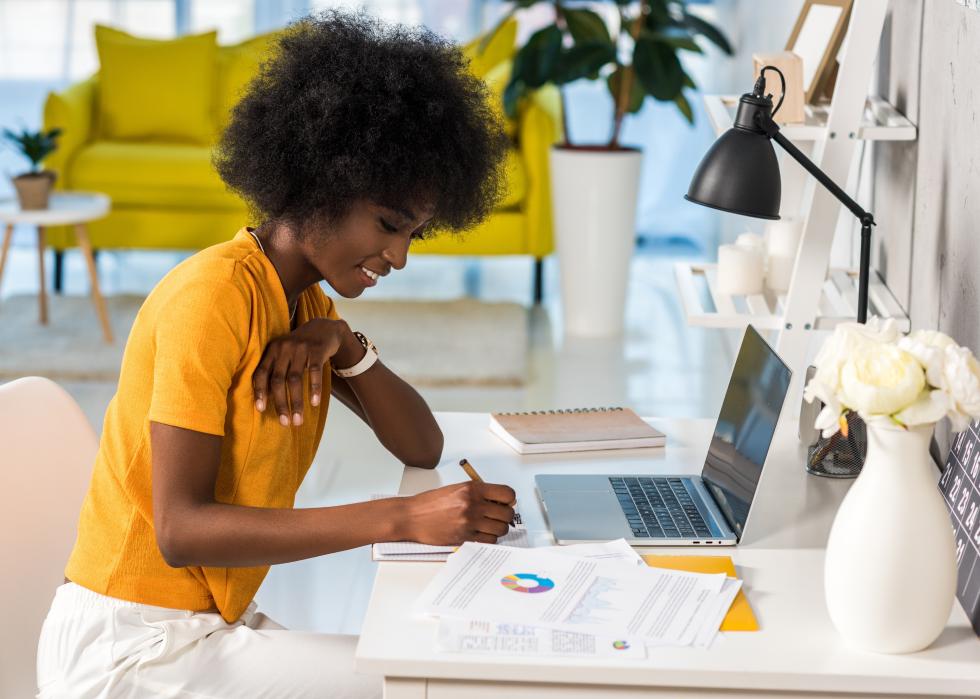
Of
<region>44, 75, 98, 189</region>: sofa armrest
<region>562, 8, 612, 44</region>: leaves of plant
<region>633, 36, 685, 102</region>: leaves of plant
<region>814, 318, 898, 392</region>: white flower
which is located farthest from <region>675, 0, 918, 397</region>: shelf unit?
<region>44, 75, 98, 189</region>: sofa armrest

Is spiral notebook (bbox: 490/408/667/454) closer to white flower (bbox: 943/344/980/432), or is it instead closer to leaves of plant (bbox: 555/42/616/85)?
white flower (bbox: 943/344/980/432)

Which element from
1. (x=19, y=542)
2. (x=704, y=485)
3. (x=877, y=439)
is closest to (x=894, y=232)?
(x=704, y=485)

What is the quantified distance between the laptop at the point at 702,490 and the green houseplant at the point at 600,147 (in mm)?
2612

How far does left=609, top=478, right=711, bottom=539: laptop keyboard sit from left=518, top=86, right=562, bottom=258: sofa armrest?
2.99 meters

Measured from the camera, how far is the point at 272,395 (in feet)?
4.58

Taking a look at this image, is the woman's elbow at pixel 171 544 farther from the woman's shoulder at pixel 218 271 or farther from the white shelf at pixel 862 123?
the white shelf at pixel 862 123

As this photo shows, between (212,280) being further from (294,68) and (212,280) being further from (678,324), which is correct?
(678,324)

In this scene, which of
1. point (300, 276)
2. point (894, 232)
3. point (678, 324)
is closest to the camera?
point (300, 276)

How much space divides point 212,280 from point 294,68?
285 mm

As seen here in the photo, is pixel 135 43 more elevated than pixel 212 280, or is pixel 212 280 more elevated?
pixel 135 43

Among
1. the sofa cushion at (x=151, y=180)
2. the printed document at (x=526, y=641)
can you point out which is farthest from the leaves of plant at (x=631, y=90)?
the printed document at (x=526, y=641)

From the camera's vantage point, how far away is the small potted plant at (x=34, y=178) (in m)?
4.01

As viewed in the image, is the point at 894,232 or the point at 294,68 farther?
the point at 894,232

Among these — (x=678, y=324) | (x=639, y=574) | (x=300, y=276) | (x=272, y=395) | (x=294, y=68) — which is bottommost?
(x=678, y=324)
